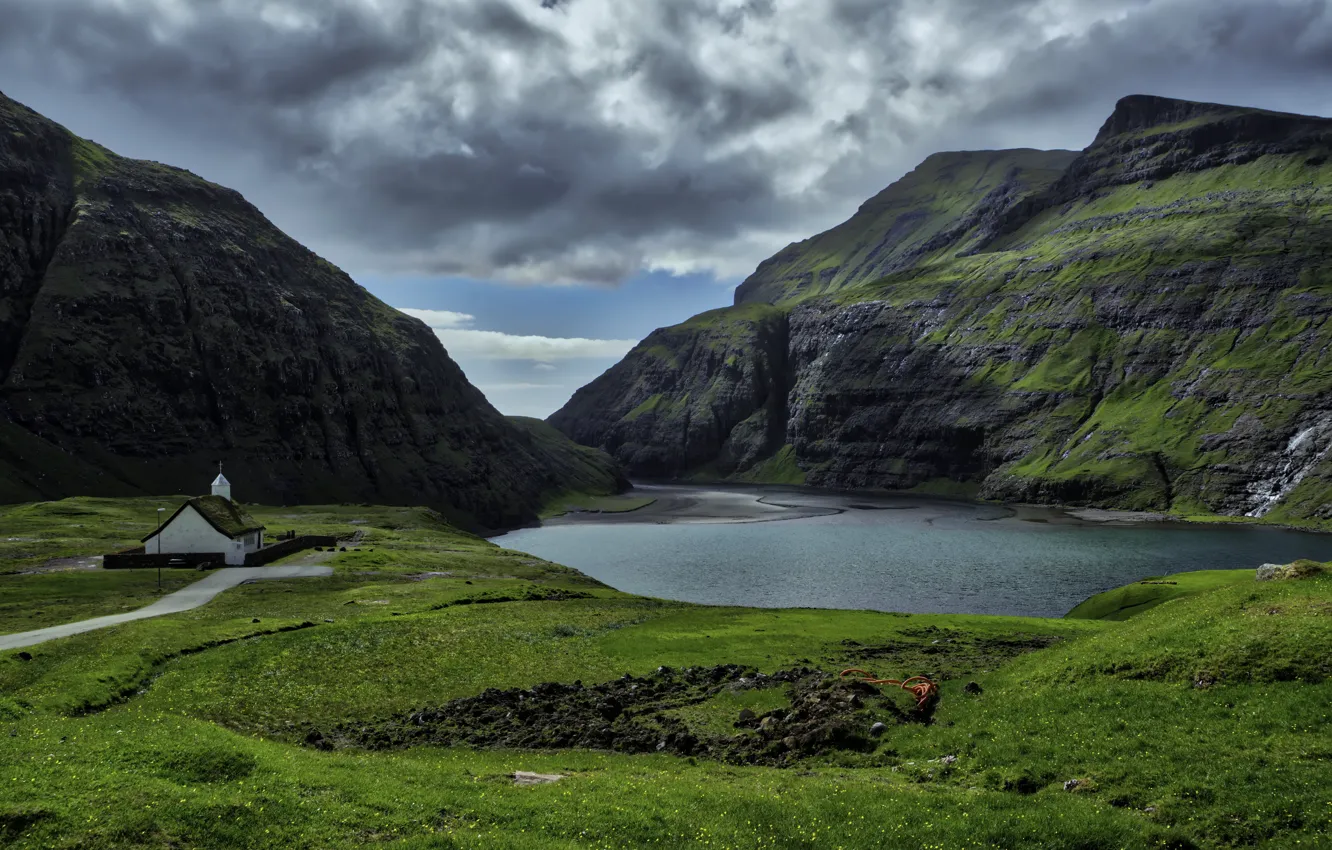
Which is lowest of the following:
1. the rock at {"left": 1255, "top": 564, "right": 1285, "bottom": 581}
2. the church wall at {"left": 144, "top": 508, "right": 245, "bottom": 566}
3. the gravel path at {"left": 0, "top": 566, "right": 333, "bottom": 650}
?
the gravel path at {"left": 0, "top": 566, "right": 333, "bottom": 650}

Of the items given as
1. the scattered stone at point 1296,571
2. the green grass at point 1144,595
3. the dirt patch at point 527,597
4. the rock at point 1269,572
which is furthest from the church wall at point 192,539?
the scattered stone at point 1296,571

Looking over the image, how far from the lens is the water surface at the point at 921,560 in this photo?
10556cm

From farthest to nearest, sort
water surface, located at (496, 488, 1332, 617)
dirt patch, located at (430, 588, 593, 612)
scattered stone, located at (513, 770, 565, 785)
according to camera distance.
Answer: water surface, located at (496, 488, 1332, 617) → dirt patch, located at (430, 588, 593, 612) → scattered stone, located at (513, 770, 565, 785)

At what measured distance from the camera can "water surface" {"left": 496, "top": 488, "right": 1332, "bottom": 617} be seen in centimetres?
10556

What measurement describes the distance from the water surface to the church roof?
53.2 metres

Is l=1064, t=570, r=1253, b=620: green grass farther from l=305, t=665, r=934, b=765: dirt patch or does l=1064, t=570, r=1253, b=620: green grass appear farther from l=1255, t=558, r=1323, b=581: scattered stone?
l=305, t=665, r=934, b=765: dirt patch

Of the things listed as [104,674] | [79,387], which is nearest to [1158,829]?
[104,674]

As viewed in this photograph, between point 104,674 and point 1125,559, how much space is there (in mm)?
148905

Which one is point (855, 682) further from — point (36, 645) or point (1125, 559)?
point (1125, 559)

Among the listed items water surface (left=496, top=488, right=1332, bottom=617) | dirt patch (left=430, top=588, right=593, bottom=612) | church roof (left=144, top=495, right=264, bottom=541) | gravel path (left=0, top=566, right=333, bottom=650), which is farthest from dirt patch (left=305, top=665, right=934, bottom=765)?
church roof (left=144, top=495, right=264, bottom=541)

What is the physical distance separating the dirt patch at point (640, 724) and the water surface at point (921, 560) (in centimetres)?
6263

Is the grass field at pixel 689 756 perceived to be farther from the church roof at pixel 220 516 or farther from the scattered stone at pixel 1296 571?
the church roof at pixel 220 516

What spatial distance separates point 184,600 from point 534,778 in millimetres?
53143

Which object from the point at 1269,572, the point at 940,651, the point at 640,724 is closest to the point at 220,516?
the point at 640,724
